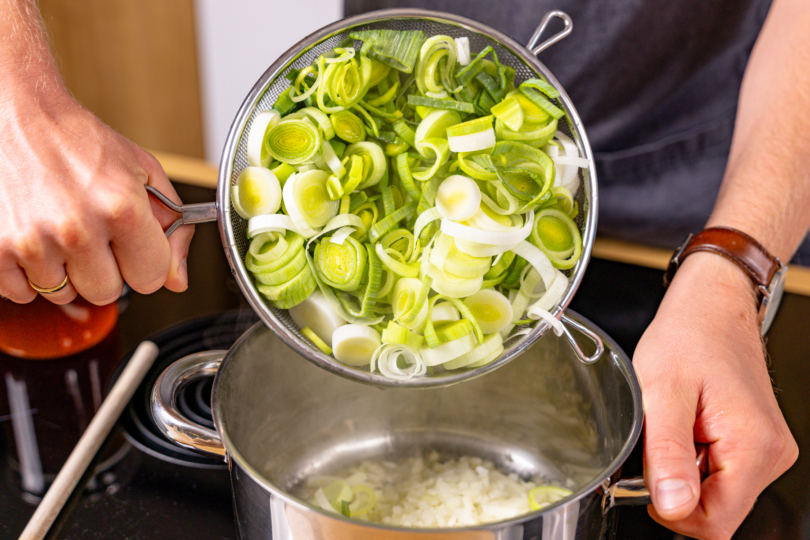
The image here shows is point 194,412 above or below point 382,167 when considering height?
below

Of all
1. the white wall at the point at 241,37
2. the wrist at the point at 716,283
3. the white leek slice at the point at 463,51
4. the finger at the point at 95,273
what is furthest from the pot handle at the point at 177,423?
the white wall at the point at 241,37

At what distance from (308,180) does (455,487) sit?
408 millimetres

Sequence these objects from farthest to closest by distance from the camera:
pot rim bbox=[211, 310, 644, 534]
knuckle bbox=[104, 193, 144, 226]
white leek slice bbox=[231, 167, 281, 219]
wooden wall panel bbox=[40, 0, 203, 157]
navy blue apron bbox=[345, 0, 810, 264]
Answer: wooden wall panel bbox=[40, 0, 203, 157] → navy blue apron bbox=[345, 0, 810, 264] → white leek slice bbox=[231, 167, 281, 219] → knuckle bbox=[104, 193, 144, 226] → pot rim bbox=[211, 310, 644, 534]

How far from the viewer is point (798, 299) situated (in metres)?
1.02

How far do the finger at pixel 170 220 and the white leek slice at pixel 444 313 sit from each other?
0.88 ft

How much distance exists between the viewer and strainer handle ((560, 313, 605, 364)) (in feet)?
2.21

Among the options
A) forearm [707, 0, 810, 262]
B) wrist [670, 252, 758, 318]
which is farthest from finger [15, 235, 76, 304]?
forearm [707, 0, 810, 262]

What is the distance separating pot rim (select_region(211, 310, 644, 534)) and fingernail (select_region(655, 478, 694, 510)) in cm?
4

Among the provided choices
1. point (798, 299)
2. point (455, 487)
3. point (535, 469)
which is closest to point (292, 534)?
point (455, 487)

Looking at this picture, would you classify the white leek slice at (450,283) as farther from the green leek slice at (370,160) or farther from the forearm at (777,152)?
the forearm at (777,152)

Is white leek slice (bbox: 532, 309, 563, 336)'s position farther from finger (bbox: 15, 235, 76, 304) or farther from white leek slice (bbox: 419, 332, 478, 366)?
finger (bbox: 15, 235, 76, 304)

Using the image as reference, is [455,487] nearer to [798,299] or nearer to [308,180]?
[308,180]

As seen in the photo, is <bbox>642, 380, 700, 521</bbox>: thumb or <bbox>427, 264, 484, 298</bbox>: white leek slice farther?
<bbox>427, 264, 484, 298</bbox>: white leek slice

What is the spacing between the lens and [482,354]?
0.70 m
